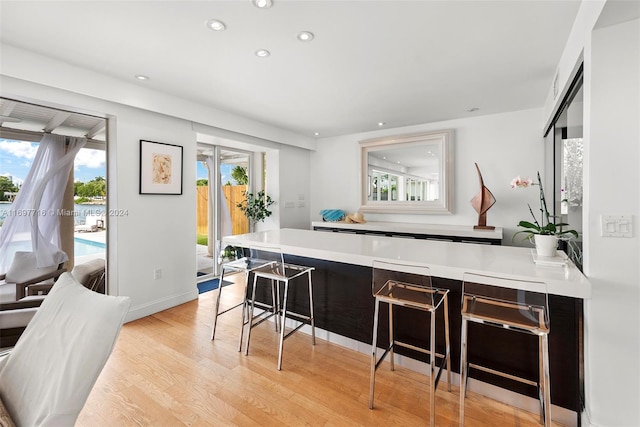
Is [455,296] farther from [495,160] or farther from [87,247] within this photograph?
[87,247]

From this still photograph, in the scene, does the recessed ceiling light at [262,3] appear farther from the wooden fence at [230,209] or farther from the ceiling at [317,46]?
the wooden fence at [230,209]

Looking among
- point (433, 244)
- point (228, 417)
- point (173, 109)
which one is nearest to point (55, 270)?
point (173, 109)

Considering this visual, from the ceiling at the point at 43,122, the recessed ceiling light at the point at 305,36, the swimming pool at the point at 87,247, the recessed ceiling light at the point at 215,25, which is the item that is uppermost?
the recessed ceiling light at the point at 305,36

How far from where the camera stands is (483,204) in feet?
12.3

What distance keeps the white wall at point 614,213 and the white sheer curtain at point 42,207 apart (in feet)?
12.9

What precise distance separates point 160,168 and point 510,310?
3.43 m

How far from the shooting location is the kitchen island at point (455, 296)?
65.8 inches

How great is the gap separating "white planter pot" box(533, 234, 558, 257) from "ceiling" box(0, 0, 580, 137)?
1.37m

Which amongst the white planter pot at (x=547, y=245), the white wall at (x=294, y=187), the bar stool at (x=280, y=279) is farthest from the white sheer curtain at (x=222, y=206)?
the white planter pot at (x=547, y=245)

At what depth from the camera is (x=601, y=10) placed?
4.57ft

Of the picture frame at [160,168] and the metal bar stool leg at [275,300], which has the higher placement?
the picture frame at [160,168]

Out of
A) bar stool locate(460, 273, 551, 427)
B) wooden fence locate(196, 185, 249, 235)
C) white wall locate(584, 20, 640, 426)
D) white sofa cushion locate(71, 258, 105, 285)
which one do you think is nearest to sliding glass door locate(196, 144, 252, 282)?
wooden fence locate(196, 185, 249, 235)

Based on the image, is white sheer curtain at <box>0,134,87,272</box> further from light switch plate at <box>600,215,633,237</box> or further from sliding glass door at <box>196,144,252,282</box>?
light switch plate at <box>600,215,633,237</box>

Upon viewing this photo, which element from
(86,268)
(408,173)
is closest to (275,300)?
(86,268)
